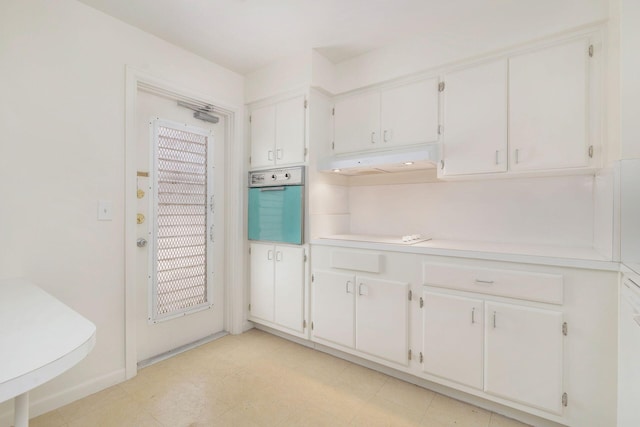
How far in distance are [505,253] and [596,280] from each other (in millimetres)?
403

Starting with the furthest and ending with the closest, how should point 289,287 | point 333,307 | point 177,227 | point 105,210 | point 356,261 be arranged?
point 289,287 < point 177,227 < point 333,307 < point 356,261 < point 105,210

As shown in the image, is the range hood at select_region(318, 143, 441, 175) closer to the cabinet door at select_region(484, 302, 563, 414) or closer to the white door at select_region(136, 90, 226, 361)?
the cabinet door at select_region(484, 302, 563, 414)

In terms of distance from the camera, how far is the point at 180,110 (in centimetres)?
257

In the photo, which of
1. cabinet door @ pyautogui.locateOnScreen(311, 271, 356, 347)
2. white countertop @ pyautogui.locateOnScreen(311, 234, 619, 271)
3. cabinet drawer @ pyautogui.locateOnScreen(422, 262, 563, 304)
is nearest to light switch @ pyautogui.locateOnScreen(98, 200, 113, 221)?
cabinet door @ pyautogui.locateOnScreen(311, 271, 356, 347)

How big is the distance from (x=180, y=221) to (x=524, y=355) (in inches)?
103

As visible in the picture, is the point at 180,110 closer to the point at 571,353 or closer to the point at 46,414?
the point at 46,414

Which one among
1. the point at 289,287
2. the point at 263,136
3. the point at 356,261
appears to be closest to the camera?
the point at 356,261

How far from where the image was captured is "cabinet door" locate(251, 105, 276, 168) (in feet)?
9.19

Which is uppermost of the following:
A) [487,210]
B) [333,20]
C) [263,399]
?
[333,20]

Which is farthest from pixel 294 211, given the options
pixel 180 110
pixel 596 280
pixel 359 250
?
pixel 596 280

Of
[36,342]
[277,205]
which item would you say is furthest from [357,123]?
[36,342]

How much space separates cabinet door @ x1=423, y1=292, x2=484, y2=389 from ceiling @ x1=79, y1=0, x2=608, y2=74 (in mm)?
1756

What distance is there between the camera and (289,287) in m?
2.66

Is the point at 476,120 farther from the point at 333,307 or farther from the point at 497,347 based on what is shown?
the point at 333,307
